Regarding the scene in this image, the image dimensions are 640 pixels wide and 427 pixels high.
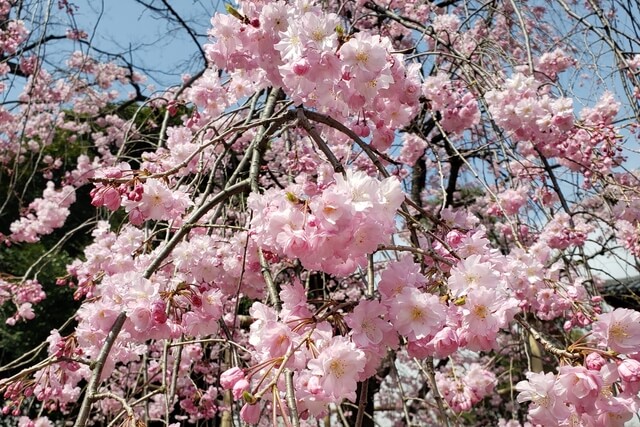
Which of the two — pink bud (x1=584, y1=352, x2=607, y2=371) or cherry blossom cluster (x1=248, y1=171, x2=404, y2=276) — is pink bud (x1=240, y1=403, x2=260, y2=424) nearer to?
cherry blossom cluster (x1=248, y1=171, x2=404, y2=276)

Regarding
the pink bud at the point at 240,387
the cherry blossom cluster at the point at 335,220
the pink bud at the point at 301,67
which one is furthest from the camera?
the pink bud at the point at 301,67

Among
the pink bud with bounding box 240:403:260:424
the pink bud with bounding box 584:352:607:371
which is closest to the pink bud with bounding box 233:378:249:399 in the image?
the pink bud with bounding box 240:403:260:424

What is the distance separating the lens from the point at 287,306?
3.59ft

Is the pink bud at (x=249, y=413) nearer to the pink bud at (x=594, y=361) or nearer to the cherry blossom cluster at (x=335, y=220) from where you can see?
the cherry blossom cluster at (x=335, y=220)

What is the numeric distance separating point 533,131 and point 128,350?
1.87 meters

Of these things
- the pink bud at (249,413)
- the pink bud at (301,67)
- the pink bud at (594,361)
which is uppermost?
the pink bud at (301,67)

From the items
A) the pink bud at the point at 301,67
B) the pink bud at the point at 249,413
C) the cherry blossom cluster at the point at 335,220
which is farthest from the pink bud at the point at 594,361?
the pink bud at the point at 301,67

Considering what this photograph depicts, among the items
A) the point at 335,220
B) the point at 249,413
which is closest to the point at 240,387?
the point at 249,413

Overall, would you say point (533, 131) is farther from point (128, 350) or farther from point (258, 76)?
point (128, 350)

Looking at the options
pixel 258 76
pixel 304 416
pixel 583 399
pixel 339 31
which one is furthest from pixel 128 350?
pixel 583 399

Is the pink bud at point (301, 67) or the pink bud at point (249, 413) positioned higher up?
the pink bud at point (301, 67)

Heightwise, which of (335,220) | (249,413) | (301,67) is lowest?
(249,413)

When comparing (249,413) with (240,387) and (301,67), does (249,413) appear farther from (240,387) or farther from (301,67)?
(301,67)

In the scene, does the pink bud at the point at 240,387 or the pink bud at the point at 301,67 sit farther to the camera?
the pink bud at the point at 301,67
